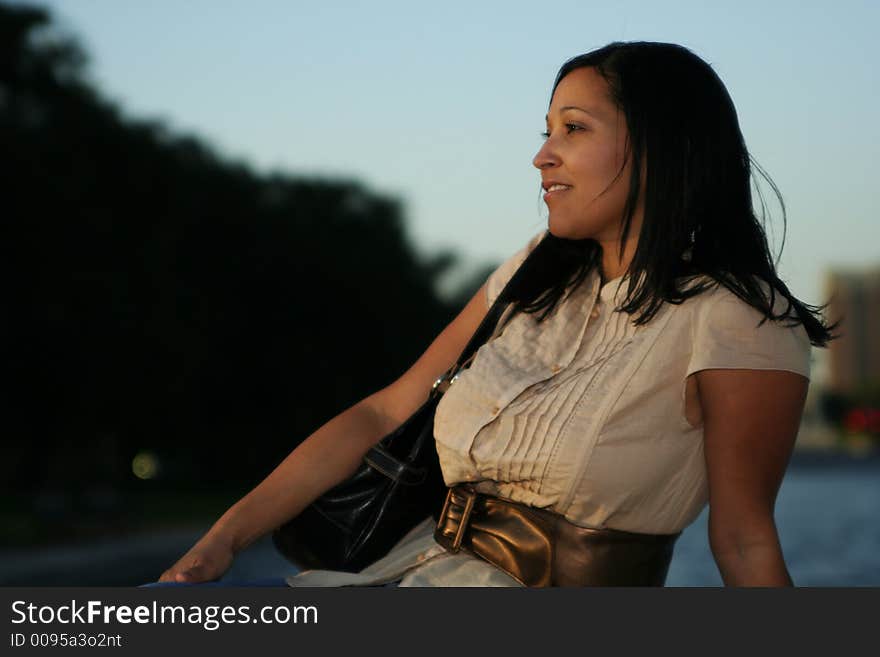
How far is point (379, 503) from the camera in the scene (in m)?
2.97

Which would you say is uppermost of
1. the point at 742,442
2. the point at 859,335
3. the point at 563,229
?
the point at 563,229

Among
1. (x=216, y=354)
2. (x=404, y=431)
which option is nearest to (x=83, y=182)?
(x=216, y=354)

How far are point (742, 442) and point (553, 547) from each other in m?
0.37

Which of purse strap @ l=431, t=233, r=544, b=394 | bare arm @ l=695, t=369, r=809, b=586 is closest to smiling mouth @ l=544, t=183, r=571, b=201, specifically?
purse strap @ l=431, t=233, r=544, b=394

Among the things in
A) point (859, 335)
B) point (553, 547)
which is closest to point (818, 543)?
point (553, 547)

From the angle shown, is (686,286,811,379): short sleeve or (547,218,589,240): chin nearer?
(686,286,811,379): short sleeve

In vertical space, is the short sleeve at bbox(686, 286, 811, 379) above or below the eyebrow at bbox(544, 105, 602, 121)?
below

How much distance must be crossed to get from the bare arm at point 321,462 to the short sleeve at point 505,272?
0.02 meters

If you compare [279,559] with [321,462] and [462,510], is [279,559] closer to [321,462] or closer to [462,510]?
[321,462]

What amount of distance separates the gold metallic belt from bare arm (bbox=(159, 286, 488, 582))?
32 cm

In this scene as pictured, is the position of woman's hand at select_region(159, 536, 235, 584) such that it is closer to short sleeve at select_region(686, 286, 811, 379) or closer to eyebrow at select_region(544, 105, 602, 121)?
short sleeve at select_region(686, 286, 811, 379)

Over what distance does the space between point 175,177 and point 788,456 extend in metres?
36.3

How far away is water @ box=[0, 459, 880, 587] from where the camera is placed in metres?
21.9

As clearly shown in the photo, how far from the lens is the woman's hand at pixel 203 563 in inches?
109
